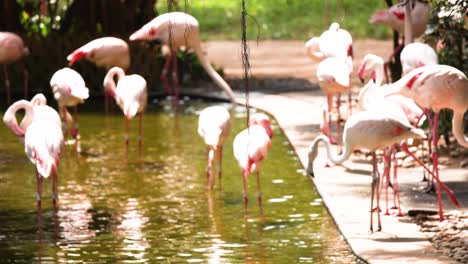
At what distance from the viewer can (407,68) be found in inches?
408

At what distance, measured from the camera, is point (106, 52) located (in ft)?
44.7

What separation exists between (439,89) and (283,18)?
59.5 feet

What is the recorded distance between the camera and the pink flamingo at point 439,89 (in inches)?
332

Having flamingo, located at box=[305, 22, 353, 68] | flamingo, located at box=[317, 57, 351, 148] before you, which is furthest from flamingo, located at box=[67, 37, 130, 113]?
flamingo, located at box=[317, 57, 351, 148]

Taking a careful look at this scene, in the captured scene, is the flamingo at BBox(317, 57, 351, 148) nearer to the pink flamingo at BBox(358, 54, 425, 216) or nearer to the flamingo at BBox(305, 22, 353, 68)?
the flamingo at BBox(305, 22, 353, 68)

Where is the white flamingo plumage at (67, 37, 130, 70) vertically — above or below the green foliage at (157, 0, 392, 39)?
above

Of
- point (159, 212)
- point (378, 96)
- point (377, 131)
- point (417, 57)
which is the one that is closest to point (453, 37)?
point (417, 57)

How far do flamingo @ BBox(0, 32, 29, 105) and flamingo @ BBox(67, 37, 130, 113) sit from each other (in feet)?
5.62

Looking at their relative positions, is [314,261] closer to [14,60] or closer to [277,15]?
[14,60]

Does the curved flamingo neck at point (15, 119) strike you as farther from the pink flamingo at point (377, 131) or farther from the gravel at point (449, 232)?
the gravel at point (449, 232)

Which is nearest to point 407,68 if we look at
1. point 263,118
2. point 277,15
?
point 263,118

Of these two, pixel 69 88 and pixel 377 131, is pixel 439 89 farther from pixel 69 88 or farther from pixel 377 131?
pixel 69 88

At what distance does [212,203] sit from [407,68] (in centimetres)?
217

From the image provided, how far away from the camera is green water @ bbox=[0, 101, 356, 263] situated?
798cm
